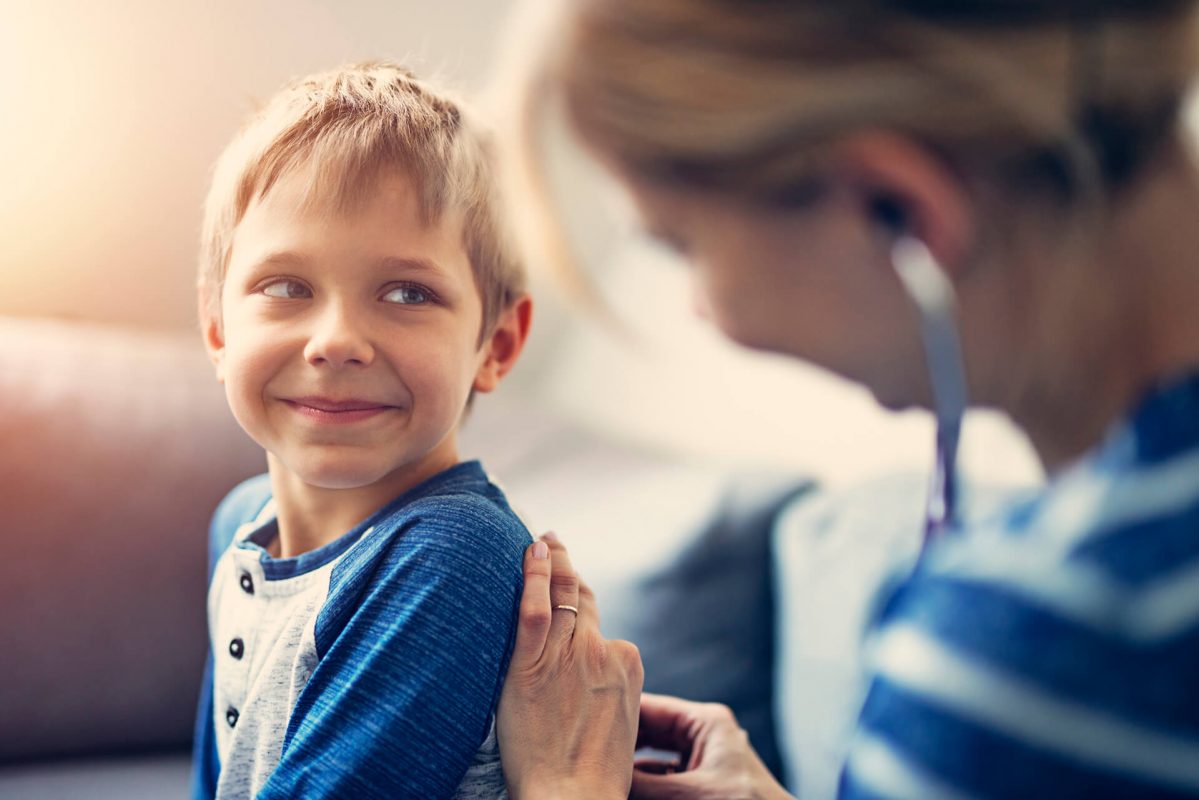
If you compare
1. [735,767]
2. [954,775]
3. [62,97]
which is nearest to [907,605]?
[954,775]

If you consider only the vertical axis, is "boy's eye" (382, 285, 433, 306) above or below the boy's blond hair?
below

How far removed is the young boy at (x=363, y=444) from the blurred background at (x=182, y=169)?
0.55 m

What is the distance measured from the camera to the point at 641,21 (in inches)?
17.2

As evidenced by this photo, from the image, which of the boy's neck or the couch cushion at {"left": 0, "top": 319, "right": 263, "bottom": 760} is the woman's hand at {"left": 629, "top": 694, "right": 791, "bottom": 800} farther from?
the couch cushion at {"left": 0, "top": 319, "right": 263, "bottom": 760}

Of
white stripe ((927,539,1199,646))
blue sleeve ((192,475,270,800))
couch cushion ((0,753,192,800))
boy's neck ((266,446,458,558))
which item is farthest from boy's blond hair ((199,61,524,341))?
couch cushion ((0,753,192,800))

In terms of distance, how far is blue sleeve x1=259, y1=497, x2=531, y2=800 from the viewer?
2.06 feet

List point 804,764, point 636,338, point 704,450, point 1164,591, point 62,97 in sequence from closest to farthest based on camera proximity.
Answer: point 1164,591 → point 636,338 → point 804,764 → point 62,97 → point 704,450

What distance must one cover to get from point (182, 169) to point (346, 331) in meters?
0.95

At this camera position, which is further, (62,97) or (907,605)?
(62,97)

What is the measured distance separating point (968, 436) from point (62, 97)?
122 cm

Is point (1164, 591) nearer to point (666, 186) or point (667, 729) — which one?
point (666, 186)

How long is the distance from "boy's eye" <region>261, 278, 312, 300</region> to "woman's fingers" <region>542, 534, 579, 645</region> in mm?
247

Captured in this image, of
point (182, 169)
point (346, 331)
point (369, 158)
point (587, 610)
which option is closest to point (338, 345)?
point (346, 331)

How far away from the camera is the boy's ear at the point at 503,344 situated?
0.82 m
